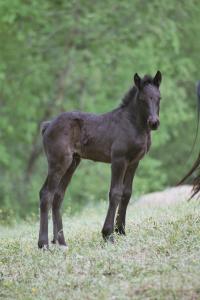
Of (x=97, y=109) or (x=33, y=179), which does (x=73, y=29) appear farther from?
(x=33, y=179)

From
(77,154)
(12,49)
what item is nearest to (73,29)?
(12,49)

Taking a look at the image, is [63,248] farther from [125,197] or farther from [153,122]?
[153,122]

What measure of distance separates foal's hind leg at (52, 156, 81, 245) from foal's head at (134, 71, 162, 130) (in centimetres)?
130

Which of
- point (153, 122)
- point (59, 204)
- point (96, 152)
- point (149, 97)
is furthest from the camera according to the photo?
point (59, 204)

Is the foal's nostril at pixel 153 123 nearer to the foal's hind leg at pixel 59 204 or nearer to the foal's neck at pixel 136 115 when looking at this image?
the foal's neck at pixel 136 115

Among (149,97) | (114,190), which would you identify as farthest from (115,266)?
(149,97)

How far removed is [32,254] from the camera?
8.91m

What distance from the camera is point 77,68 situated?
24.5 m

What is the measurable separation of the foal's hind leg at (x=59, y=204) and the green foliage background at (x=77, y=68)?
12.5 metres

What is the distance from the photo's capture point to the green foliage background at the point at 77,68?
2344 cm

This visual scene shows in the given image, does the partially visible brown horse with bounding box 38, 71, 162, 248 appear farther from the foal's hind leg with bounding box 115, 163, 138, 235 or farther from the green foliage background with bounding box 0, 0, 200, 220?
the green foliage background with bounding box 0, 0, 200, 220

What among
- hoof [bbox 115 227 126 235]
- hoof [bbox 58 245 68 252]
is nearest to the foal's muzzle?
hoof [bbox 115 227 126 235]

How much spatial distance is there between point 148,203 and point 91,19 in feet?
31.0

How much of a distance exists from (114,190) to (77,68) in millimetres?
15624
